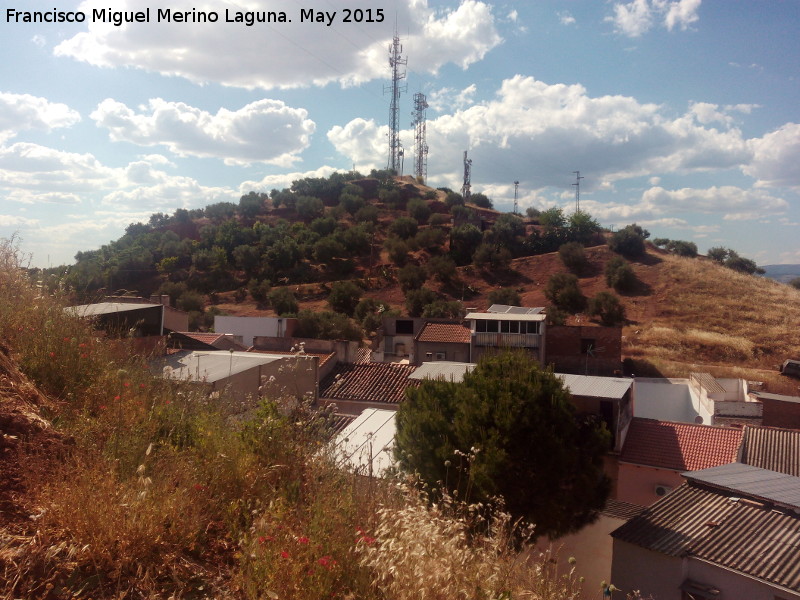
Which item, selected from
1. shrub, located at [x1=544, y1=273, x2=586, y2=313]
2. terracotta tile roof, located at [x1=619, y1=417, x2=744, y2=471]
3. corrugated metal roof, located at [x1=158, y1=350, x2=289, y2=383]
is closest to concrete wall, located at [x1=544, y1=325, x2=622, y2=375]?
shrub, located at [x1=544, y1=273, x2=586, y2=313]

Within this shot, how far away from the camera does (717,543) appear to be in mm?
9023

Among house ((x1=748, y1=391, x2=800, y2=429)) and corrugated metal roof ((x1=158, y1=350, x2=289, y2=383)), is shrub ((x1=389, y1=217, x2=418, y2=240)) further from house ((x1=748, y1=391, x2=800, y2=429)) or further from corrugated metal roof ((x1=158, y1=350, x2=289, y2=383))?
corrugated metal roof ((x1=158, y1=350, x2=289, y2=383))

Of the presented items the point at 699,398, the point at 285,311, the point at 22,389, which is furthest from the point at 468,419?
the point at 285,311

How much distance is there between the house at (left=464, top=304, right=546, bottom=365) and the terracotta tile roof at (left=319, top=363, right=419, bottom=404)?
7.22 meters

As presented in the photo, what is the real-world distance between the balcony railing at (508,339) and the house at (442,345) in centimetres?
49

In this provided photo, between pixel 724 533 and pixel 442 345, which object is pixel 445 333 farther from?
pixel 724 533

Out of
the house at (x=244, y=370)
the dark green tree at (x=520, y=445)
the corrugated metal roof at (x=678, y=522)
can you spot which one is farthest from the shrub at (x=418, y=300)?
the house at (x=244, y=370)

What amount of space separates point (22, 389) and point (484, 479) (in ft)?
22.4

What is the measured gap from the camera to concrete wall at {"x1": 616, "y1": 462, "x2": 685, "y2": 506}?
46.6 ft

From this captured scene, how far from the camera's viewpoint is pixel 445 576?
2262 mm

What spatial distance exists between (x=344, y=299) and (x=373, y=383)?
24800 millimetres

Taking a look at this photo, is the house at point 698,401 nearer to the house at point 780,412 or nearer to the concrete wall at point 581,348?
the house at point 780,412

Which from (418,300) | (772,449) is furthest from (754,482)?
(418,300)

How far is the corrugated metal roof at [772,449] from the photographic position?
548 inches
